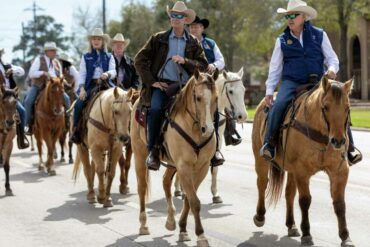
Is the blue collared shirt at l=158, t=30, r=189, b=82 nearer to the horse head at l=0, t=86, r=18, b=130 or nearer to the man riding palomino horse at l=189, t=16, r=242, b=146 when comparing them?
the man riding palomino horse at l=189, t=16, r=242, b=146

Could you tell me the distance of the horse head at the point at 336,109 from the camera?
25.0 ft

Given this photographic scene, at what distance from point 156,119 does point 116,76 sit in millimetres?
5323

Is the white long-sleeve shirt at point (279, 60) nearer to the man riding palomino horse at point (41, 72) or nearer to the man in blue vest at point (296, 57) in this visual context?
the man in blue vest at point (296, 57)

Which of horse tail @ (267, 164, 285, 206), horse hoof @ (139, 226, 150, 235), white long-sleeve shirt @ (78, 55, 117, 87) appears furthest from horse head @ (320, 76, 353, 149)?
white long-sleeve shirt @ (78, 55, 117, 87)

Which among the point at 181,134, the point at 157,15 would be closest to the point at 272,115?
the point at 181,134

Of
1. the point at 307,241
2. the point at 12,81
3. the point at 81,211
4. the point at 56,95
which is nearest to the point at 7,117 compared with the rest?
the point at 12,81

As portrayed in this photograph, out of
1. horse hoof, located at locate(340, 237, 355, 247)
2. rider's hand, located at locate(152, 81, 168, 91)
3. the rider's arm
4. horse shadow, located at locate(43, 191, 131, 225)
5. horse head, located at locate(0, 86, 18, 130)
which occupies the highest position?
the rider's arm

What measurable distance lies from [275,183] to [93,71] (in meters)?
5.19

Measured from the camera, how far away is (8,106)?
13.8 metres

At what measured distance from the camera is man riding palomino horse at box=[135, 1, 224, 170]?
9477mm

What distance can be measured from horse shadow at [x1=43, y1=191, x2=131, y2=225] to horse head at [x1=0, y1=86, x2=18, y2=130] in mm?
2064

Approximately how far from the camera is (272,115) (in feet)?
29.7

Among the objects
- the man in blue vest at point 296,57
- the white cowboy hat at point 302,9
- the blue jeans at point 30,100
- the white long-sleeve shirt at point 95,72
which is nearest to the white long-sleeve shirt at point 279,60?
the man in blue vest at point 296,57

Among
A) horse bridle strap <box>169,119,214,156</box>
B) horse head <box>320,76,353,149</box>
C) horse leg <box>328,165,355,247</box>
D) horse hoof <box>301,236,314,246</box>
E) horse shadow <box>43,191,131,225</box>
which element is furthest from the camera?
horse shadow <box>43,191,131,225</box>
